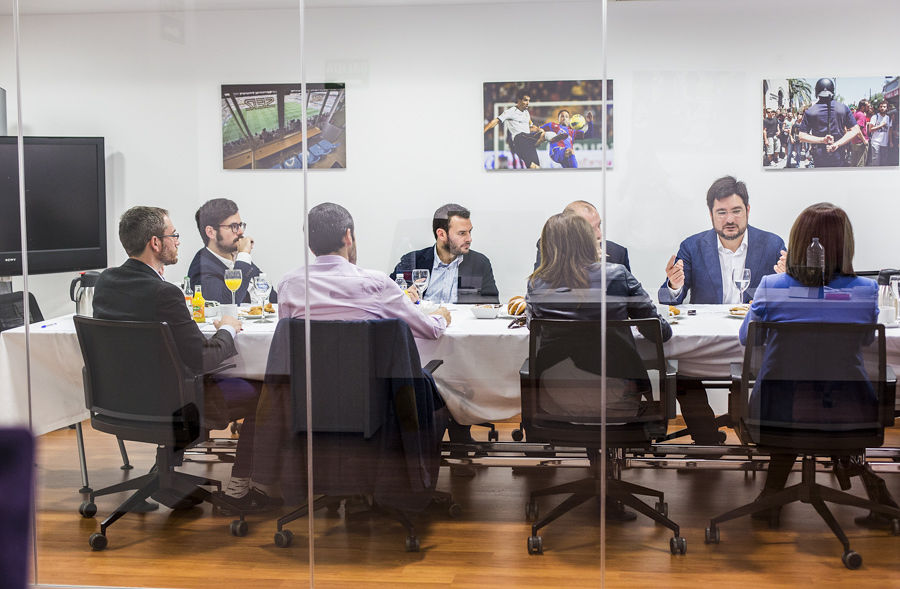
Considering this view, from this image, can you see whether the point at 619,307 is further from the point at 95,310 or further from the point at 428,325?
the point at 95,310

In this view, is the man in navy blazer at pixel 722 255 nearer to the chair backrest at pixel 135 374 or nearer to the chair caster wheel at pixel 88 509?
the chair backrest at pixel 135 374

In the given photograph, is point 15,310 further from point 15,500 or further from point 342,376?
point 15,500

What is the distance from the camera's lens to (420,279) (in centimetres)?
306

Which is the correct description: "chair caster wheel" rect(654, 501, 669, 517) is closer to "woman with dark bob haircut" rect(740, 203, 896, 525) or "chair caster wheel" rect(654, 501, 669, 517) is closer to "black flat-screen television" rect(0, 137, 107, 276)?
"woman with dark bob haircut" rect(740, 203, 896, 525)

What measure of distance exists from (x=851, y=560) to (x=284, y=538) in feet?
6.67

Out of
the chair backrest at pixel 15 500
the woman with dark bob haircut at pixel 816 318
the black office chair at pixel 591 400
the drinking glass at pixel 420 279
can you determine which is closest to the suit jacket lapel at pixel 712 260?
the woman with dark bob haircut at pixel 816 318

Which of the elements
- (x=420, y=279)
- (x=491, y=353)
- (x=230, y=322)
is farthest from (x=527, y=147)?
(x=230, y=322)

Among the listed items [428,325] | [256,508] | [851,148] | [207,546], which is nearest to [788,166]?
[851,148]

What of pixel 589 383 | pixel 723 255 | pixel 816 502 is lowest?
pixel 816 502

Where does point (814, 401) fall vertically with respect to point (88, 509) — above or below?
above

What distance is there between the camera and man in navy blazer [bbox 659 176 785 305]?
2.95 metres

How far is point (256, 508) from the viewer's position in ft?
10.5

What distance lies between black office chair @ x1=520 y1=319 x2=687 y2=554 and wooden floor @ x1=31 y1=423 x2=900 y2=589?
1.6 inches

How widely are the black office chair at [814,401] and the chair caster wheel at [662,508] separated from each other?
0.16 m
